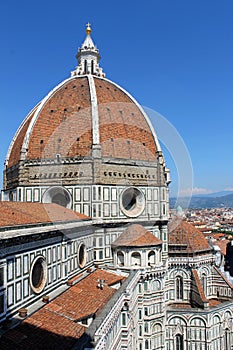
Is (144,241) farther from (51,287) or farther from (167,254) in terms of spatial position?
(51,287)

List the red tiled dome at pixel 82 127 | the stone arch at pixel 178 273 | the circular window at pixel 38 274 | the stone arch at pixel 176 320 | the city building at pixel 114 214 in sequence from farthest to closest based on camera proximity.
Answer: the stone arch at pixel 178 273 < the red tiled dome at pixel 82 127 < the stone arch at pixel 176 320 < the city building at pixel 114 214 < the circular window at pixel 38 274

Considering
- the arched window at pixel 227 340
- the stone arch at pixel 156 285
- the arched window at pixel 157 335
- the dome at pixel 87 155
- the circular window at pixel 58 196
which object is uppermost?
the dome at pixel 87 155

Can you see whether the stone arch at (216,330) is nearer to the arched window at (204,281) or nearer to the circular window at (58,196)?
the arched window at (204,281)

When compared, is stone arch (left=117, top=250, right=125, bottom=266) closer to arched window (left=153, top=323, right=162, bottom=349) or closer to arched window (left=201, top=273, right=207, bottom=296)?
arched window (left=153, top=323, right=162, bottom=349)

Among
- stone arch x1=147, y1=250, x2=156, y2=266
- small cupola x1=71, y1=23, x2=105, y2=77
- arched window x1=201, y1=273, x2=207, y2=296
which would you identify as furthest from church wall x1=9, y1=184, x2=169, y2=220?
small cupola x1=71, y1=23, x2=105, y2=77

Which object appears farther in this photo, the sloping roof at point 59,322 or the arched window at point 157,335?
the arched window at point 157,335

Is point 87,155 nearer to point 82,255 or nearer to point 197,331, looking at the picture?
point 82,255

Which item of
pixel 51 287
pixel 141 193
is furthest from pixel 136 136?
pixel 51 287

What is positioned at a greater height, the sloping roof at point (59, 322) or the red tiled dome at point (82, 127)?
the red tiled dome at point (82, 127)

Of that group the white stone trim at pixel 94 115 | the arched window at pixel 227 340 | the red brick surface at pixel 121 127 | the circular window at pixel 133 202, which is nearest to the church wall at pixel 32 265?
the circular window at pixel 133 202
